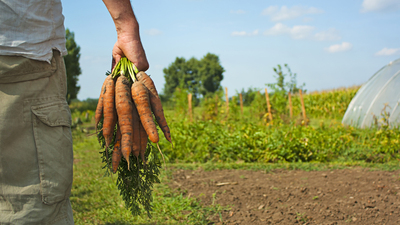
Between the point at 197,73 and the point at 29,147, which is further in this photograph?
the point at 197,73

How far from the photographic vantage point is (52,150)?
1580 mm

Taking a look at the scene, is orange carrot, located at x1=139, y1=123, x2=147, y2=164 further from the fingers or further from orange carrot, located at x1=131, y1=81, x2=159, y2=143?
the fingers

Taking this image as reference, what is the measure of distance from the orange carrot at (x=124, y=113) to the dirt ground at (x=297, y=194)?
1.39 metres

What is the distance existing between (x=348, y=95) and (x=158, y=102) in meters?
15.0

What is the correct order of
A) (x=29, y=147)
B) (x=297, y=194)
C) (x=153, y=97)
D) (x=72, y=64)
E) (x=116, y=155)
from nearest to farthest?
(x=29, y=147) → (x=116, y=155) → (x=153, y=97) → (x=297, y=194) → (x=72, y=64)

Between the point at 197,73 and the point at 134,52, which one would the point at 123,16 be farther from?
the point at 197,73

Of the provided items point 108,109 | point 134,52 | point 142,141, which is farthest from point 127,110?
point 134,52

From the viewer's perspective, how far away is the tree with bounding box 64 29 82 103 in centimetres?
2105

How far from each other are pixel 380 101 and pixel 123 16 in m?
7.98

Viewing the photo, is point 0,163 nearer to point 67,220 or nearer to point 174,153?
point 67,220

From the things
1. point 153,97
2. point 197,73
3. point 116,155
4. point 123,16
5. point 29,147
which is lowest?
point 116,155

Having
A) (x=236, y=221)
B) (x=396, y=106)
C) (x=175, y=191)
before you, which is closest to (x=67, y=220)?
(x=236, y=221)

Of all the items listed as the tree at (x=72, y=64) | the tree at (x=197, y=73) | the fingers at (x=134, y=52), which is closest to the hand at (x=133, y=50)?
the fingers at (x=134, y=52)

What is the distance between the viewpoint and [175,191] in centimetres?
360
